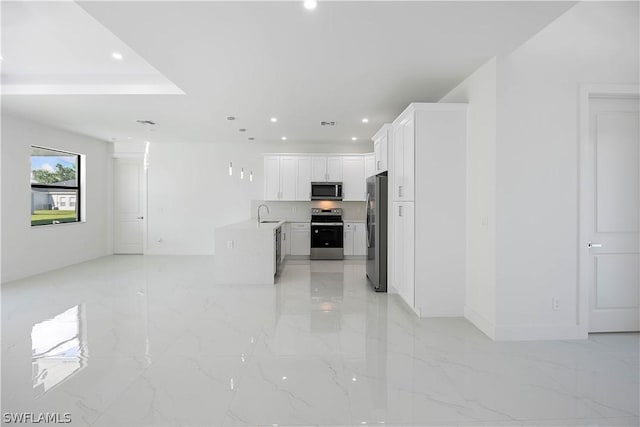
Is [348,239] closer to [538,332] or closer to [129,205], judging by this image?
[538,332]

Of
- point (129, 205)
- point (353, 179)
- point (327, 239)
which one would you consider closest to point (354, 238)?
point (327, 239)

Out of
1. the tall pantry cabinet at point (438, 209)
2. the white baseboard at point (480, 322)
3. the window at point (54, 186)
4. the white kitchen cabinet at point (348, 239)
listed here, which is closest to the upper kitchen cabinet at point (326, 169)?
the white kitchen cabinet at point (348, 239)

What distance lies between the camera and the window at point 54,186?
19.7 ft

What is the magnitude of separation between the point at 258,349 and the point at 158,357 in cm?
78

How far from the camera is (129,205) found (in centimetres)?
804

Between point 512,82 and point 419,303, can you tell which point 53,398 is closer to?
point 419,303

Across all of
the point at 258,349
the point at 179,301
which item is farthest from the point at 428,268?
the point at 179,301

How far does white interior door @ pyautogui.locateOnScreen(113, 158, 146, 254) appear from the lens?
8000 mm

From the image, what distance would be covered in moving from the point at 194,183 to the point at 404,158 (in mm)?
5520

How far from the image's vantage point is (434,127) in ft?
12.2

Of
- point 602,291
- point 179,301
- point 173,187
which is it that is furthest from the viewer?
point 173,187

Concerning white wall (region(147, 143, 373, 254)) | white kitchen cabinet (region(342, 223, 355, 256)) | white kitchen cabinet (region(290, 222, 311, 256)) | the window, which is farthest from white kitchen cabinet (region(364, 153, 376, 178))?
the window

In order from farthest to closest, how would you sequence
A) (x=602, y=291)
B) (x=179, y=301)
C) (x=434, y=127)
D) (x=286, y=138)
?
1. (x=286, y=138)
2. (x=179, y=301)
3. (x=434, y=127)
4. (x=602, y=291)

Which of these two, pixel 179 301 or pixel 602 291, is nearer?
pixel 602 291
